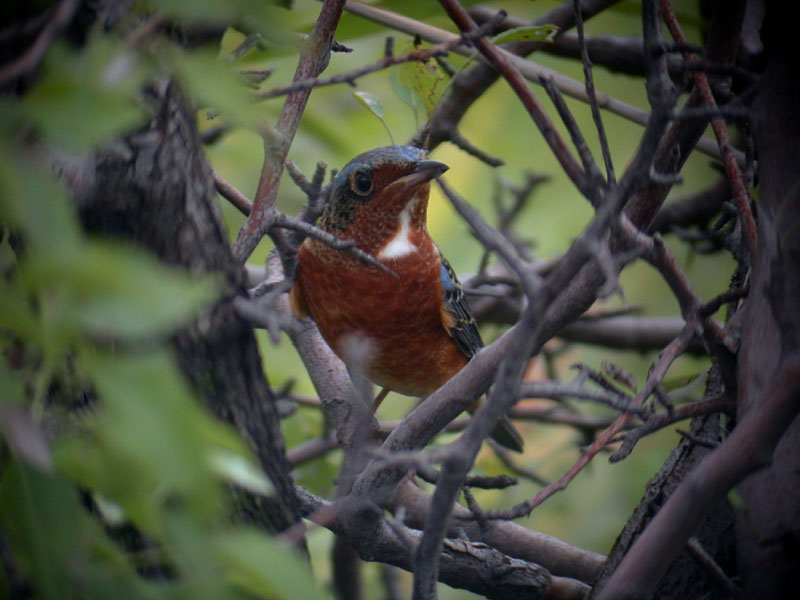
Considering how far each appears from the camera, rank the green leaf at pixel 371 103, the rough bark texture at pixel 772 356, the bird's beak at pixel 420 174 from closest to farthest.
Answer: the rough bark texture at pixel 772 356 < the green leaf at pixel 371 103 < the bird's beak at pixel 420 174

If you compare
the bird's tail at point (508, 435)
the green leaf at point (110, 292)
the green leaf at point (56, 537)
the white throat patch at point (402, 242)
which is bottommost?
the bird's tail at point (508, 435)

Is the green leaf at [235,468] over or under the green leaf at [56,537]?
over

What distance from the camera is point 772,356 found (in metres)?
1.64

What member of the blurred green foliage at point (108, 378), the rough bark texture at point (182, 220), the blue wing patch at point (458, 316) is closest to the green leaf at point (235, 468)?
the blurred green foliage at point (108, 378)

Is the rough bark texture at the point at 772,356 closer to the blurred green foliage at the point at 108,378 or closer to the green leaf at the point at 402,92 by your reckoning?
the green leaf at the point at 402,92

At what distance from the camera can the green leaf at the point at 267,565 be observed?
0.76m

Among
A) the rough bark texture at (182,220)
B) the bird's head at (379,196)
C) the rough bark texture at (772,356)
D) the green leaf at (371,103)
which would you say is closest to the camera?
the rough bark texture at (182,220)

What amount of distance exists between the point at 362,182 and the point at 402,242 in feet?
0.97

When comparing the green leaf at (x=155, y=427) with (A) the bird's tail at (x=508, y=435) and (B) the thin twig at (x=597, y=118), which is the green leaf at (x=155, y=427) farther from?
(A) the bird's tail at (x=508, y=435)

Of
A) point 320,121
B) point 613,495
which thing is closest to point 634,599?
point 320,121

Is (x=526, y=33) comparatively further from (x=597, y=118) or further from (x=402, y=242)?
(x=402, y=242)

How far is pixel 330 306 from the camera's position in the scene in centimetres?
279

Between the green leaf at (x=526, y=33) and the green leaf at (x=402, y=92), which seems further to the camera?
the green leaf at (x=402, y=92)

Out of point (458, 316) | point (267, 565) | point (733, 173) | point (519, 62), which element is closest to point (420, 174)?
point (519, 62)
